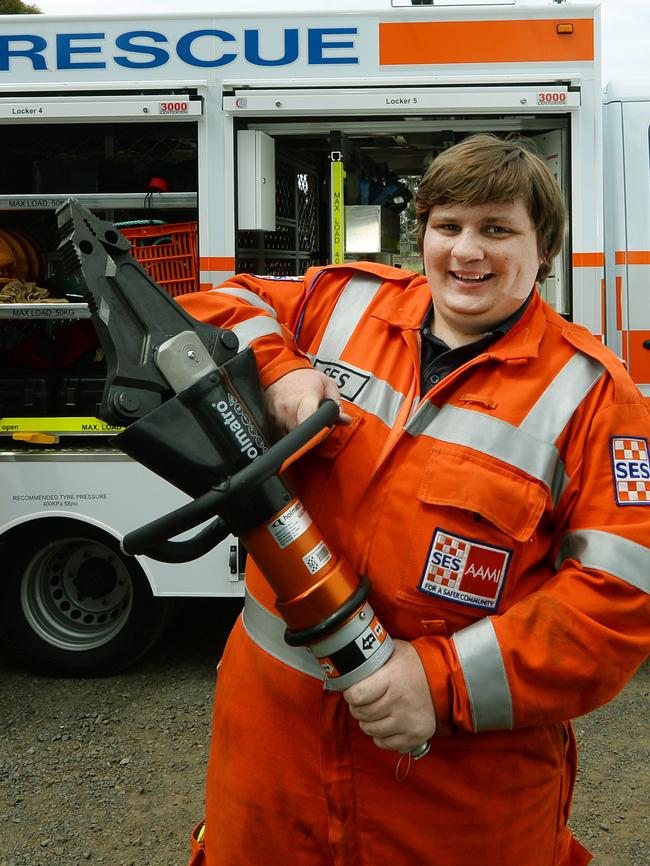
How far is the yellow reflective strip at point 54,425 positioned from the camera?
4363mm

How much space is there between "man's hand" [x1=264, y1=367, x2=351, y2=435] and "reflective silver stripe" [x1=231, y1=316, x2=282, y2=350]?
120mm

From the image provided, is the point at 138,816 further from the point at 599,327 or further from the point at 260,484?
the point at 599,327

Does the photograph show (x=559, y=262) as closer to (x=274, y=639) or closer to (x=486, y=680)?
(x=274, y=639)

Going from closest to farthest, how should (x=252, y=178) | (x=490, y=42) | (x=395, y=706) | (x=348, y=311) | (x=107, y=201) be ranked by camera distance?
1. (x=395, y=706)
2. (x=348, y=311)
3. (x=490, y=42)
4. (x=252, y=178)
5. (x=107, y=201)

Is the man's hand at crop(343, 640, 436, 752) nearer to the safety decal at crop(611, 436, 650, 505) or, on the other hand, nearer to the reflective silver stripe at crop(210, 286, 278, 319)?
the safety decal at crop(611, 436, 650, 505)

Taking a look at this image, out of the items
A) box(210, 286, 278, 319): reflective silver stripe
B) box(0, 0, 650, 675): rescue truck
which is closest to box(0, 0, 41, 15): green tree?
box(0, 0, 650, 675): rescue truck

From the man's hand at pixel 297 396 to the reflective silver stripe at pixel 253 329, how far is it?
12cm

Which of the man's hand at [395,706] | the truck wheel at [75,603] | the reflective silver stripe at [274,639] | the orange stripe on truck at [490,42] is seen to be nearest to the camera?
the man's hand at [395,706]

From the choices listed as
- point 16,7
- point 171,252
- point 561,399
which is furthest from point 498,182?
point 16,7

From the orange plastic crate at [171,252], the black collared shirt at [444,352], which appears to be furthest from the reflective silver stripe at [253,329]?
the orange plastic crate at [171,252]

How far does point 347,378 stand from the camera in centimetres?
170

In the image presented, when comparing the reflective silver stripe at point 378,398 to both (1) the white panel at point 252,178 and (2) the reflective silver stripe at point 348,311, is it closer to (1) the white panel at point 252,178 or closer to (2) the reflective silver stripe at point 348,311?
(2) the reflective silver stripe at point 348,311

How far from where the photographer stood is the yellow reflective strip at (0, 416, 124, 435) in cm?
436

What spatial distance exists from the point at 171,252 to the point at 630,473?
3.29m
